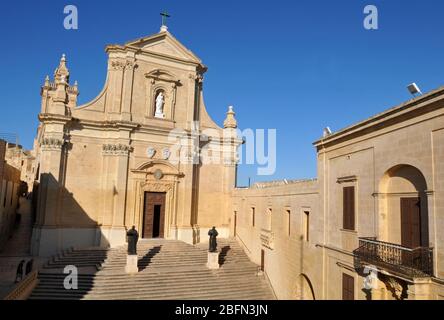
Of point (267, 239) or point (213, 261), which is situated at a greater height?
point (267, 239)

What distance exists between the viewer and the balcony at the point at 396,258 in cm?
854

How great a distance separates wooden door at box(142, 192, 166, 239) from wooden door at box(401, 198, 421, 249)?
633 inches

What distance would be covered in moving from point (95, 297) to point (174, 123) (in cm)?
1269

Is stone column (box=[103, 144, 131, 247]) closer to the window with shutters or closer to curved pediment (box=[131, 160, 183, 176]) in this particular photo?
curved pediment (box=[131, 160, 183, 176])

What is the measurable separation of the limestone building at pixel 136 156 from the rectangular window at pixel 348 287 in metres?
12.6

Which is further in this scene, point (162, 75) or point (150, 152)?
point (162, 75)

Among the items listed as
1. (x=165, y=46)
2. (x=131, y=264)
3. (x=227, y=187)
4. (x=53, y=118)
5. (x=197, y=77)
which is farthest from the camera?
(x=227, y=187)

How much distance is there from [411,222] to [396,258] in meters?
1.22

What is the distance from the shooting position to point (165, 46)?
79.1ft

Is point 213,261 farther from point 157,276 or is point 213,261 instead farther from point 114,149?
point 114,149

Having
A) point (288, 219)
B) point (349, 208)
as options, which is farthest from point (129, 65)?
point (349, 208)

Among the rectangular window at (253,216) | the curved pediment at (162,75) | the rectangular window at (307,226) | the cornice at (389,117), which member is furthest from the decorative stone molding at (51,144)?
the cornice at (389,117)

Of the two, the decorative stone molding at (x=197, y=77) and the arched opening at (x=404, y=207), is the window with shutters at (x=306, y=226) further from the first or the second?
the decorative stone molding at (x=197, y=77)

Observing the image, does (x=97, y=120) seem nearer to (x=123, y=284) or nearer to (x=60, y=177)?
(x=60, y=177)
